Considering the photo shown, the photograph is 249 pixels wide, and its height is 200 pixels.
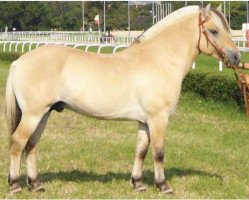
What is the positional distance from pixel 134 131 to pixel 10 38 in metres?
45.1

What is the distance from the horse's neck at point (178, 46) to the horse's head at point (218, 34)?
0.10 m

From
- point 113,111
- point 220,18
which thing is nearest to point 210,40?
point 220,18

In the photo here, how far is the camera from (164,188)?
661 centimetres

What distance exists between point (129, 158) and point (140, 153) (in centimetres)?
181

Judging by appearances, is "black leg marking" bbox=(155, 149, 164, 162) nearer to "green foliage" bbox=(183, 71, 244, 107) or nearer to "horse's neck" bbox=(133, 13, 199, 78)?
"horse's neck" bbox=(133, 13, 199, 78)

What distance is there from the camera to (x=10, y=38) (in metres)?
54.0

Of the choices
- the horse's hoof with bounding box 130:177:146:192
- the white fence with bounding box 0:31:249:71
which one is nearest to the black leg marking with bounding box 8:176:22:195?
the horse's hoof with bounding box 130:177:146:192

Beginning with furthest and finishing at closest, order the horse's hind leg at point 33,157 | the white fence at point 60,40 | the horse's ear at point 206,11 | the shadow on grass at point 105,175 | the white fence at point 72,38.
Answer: the white fence at point 72,38 < the white fence at point 60,40 < the shadow on grass at point 105,175 < the horse's hind leg at point 33,157 < the horse's ear at point 206,11

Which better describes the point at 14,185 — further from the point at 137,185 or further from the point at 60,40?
the point at 60,40

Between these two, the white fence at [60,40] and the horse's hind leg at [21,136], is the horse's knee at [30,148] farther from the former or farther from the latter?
the white fence at [60,40]

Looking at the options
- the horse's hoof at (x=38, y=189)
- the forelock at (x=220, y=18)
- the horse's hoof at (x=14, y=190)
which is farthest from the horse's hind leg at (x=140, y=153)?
the forelock at (x=220, y=18)

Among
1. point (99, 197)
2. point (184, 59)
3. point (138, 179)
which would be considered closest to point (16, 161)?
point (99, 197)

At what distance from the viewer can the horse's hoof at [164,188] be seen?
6575 millimetres

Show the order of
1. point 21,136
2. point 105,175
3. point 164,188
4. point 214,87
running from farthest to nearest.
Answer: point 214,87 → point 105,175 → point 164,188 → point 21,136
